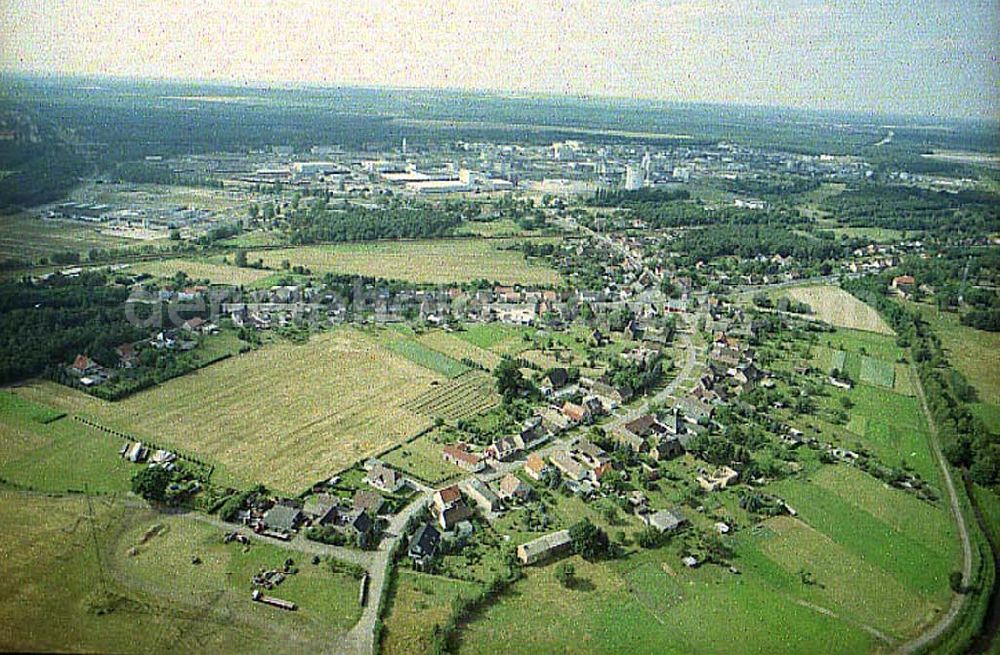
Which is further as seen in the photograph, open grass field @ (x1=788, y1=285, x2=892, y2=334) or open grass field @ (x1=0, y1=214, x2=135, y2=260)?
open grass field @ (x1=0, y1=214, x2=135, y2=260)

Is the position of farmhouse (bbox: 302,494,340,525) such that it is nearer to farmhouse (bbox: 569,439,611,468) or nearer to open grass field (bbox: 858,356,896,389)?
farmhouse (bbox: 569,439,611,468)

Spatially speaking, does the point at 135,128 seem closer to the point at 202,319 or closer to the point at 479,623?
the point at 202,319

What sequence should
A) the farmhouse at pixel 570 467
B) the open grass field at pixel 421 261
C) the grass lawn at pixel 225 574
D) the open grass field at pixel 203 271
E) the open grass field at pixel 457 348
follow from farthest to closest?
the open grass field at pixel 421 261 < the open grass field at pixel 203 271 < the open grass field at pixel 457 348 < the farmhouse at pixel 570 467 < the grass lawn at pixel 225 574

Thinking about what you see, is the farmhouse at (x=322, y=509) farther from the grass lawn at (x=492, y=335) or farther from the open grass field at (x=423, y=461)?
the grass lawn at (x=492, y=335)

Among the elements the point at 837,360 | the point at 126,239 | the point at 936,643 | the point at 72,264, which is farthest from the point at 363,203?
the point at 936,643

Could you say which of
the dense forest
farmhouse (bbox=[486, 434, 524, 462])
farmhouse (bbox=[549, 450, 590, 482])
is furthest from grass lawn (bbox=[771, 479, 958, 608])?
the dense forest

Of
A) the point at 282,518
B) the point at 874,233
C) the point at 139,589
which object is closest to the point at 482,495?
the point at 282,518

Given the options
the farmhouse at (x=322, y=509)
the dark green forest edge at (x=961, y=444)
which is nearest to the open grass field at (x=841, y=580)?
the dark green forest edge at (x=961, y=444)

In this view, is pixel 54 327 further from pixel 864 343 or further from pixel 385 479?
pixel 864 343
